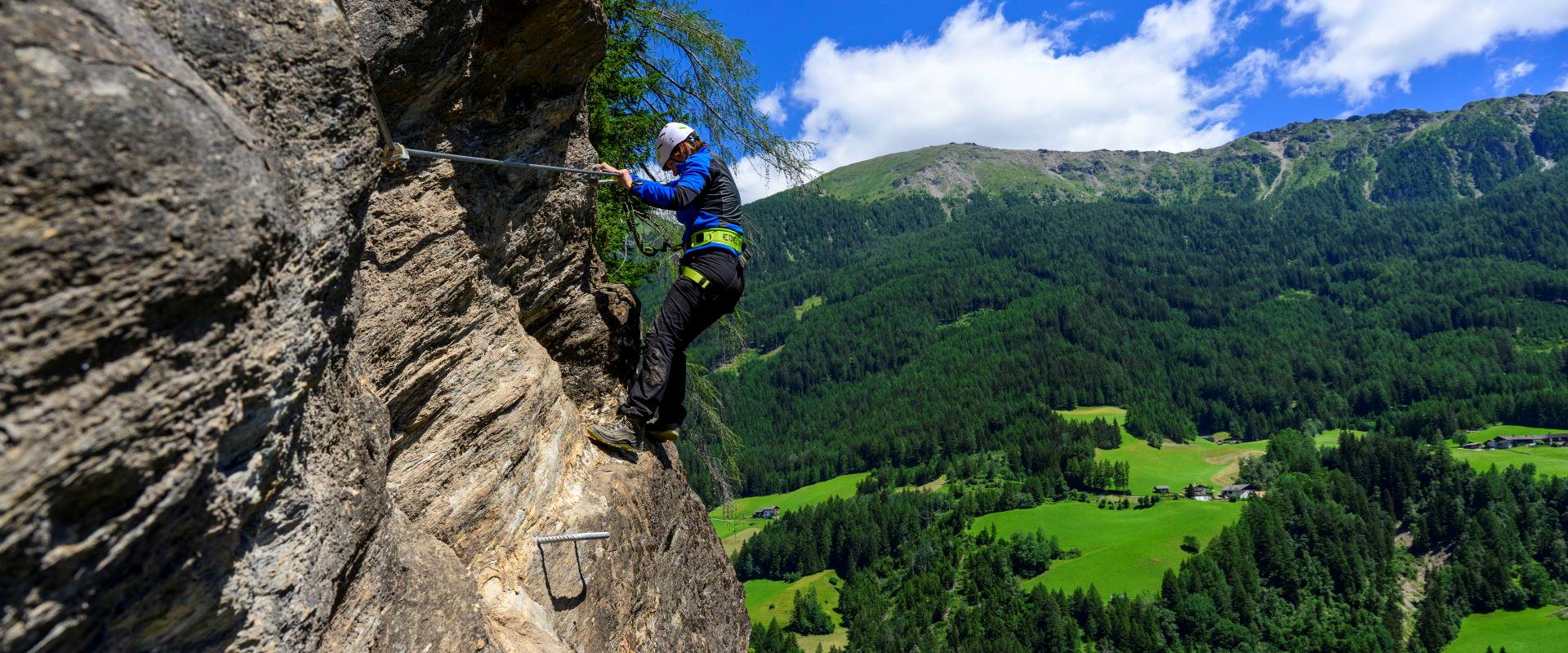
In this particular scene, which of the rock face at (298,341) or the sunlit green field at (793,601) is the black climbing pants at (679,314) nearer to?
the rock face at (298,341)

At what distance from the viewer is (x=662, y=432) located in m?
8.77

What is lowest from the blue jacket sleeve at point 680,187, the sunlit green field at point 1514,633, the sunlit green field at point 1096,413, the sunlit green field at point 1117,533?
the sunlit green field at point 1514,633

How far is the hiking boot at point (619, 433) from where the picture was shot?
25.8 ft

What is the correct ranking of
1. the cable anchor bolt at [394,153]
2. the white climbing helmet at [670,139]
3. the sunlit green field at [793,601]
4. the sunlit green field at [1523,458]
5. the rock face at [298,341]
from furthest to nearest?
the sunlit green field at [1523,458], the sunlit green field at [793,601], the white climbing helmet at [670,139], the cable anchor bolt at [394,153], the rock face at [298,341]

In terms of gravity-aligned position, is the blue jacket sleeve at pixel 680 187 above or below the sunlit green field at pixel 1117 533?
above

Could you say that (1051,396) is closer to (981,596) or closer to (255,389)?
(981,596)

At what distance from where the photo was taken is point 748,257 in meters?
8.77

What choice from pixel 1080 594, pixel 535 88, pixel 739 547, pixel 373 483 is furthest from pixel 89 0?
pixel 739 547

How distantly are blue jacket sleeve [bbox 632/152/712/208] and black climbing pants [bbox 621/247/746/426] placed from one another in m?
0.65

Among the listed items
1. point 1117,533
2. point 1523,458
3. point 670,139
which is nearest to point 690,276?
point 670,139

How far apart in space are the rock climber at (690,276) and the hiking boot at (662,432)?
430 millimetres

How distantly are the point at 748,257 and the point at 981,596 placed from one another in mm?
102852

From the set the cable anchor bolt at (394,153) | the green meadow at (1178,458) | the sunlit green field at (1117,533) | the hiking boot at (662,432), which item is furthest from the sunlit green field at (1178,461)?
the cable anchor bolt at (394,153)

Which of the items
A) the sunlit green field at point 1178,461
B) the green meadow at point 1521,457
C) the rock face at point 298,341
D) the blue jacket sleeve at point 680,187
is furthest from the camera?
the sunlit green field at point 1178,461
